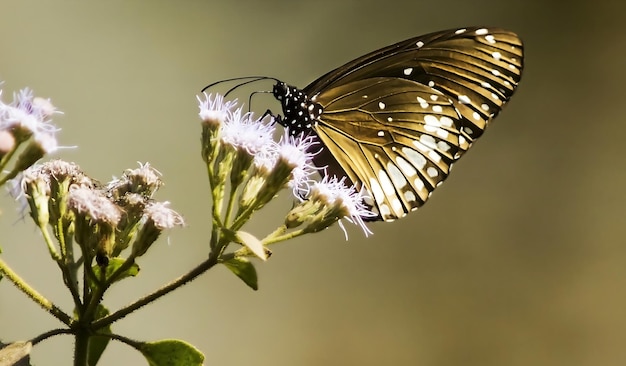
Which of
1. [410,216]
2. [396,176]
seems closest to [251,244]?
[396,176]

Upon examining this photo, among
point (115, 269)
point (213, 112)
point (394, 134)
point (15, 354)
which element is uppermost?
point (394, 134)

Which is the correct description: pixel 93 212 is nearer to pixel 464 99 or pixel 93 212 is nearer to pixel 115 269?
pixel 115 269

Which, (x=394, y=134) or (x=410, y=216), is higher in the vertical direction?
(x=410, y=216)

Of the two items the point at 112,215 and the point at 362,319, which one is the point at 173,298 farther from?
the point at 112,215

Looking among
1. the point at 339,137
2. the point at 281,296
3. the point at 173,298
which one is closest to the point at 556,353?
the point at 281,296

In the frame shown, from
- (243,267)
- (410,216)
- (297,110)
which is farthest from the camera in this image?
(410,216)

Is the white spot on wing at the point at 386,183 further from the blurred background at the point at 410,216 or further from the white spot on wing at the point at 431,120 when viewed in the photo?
the blurred background at the point at 410,216

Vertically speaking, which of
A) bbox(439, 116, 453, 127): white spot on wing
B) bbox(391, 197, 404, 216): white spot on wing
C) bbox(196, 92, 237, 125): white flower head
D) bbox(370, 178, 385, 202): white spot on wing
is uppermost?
bbox(439, 116, 453, 127): white spot on wing

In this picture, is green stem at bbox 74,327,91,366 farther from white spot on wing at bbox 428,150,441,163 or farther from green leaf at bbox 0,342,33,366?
white spot on wing at bbox 428,150,441,163

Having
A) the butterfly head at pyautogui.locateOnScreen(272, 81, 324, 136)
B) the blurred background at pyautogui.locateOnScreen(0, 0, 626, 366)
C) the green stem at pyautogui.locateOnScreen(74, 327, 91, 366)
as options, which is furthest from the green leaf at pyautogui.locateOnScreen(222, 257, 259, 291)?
the blurred background at pyautogui.locateOnScreen(0, 0, 626, 366)
